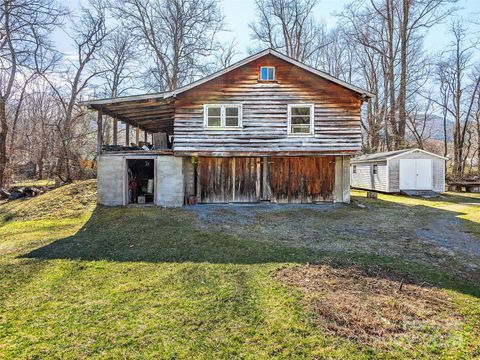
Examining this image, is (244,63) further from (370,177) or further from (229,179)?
(370,177)

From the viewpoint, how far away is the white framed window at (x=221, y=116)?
42.1 ft

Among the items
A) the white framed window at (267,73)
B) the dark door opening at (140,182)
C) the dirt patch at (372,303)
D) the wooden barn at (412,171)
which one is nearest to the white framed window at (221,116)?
the white framed window at (267,73)

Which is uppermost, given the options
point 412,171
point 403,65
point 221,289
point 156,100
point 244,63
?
point 403,65

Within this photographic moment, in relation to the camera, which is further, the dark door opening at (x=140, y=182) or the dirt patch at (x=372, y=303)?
the dark door opening at (x=140, y=182)

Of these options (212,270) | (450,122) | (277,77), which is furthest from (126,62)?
(450,122)

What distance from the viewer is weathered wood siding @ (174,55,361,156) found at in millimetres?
12781

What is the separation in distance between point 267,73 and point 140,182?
8.10 m

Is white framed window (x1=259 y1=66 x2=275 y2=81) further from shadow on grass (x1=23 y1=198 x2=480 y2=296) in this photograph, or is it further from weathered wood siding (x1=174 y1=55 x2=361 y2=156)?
shadow on grass (x1=23 y1=198 x2=480 y2=296)

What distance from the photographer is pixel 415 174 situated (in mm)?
18859

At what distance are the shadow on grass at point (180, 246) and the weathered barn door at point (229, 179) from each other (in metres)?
2.93

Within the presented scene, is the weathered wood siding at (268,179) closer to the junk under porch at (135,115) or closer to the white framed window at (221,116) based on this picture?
the white framed window at (221,116)

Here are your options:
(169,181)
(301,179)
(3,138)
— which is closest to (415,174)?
(301,179)

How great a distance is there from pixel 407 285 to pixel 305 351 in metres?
2.68

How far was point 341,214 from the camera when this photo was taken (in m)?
11.3
